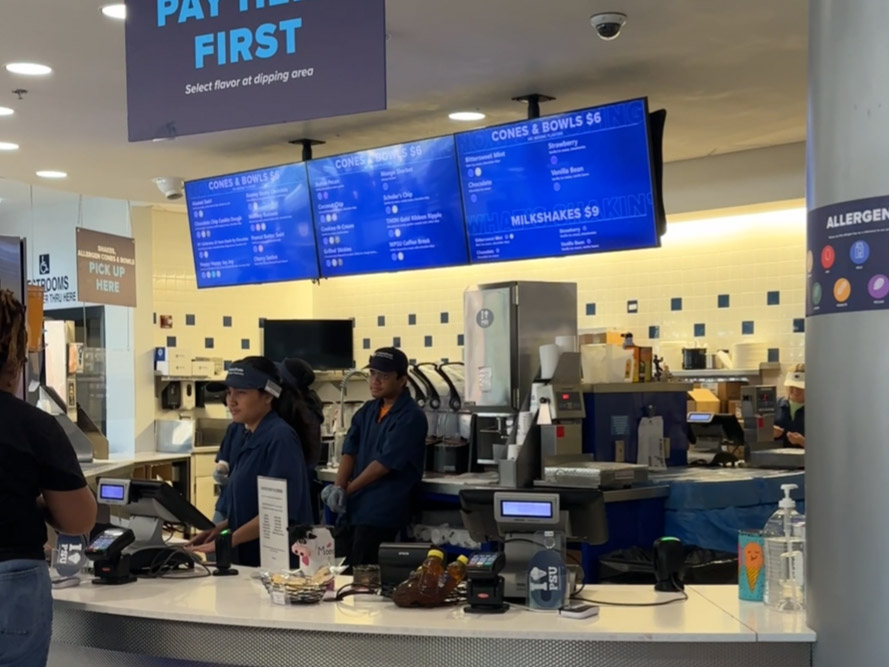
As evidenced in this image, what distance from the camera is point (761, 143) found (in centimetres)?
727

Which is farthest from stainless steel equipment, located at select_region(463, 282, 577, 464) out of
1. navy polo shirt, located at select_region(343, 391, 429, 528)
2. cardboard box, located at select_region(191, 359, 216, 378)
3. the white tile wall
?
cardboard box, located at select_region(191, 359, 216, 378)

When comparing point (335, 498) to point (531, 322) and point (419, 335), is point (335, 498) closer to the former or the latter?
point (531, 322)

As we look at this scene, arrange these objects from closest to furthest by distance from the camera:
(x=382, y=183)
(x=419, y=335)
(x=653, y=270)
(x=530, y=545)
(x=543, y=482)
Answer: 1. (x=530, y=545)
2. (x=543, y=482)
3. (x=382, y=183)
4. (x=653, y=270)
5. (x=419, y=335)

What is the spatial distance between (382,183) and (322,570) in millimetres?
3456

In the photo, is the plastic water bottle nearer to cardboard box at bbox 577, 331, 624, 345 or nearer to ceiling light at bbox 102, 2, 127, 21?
ceiling light at bbox 102, 2, 127, 21

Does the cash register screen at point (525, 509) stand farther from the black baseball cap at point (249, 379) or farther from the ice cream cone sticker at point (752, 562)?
A: the black baseball cap at point (249, 379)

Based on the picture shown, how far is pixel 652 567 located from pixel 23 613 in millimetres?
2616

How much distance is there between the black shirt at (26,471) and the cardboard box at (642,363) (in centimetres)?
382

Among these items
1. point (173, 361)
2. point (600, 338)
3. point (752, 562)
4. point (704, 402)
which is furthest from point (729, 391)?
point (752, 562)

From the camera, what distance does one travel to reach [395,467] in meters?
5.80

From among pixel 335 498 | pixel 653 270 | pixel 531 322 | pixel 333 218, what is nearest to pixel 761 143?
pixel 653 270

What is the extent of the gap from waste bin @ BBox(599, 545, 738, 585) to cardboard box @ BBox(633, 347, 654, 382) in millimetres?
1186

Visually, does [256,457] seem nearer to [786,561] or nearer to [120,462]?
[786,561]

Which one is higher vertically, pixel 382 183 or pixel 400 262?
pixel 382 183
